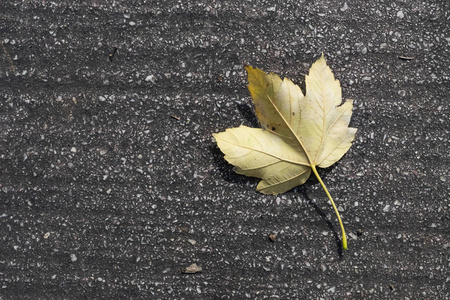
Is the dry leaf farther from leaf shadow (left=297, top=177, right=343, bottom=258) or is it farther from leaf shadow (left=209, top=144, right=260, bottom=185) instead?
leaf shadow (left=297, top=177, right=343, bottom=258)

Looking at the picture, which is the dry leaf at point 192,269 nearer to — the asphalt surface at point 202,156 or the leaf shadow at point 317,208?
the asphalt surface at point 202,156

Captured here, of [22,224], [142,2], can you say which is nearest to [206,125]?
[142,2]

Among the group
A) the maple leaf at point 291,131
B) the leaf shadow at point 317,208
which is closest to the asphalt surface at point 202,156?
the leaf shadow at point 317,208

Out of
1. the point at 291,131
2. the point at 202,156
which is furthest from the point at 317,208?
the point at 202,156

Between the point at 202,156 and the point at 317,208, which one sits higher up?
the point at 202,156

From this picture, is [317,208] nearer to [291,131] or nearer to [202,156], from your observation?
[291,131]

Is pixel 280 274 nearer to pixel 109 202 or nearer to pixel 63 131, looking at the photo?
pixel 109 202
